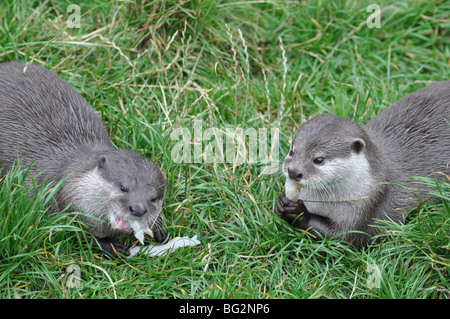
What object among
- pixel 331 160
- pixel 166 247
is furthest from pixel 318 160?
pixel 166 247

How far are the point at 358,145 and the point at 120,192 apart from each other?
1.28 metres

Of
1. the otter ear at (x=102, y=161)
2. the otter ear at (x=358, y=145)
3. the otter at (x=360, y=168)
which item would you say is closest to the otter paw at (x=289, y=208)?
the otter at (x=360, y=168)

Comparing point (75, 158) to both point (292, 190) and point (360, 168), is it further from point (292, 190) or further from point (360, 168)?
point (360, 168)

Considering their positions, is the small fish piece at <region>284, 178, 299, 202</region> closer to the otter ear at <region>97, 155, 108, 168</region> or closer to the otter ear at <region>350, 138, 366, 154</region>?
the otter ear at <region>350, 138, 366, 154</region>

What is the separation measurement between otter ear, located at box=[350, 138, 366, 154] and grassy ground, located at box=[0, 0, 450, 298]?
0.46 meters

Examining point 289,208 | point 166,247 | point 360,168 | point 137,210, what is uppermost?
point 360,168

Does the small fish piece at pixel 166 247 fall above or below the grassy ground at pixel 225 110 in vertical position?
below

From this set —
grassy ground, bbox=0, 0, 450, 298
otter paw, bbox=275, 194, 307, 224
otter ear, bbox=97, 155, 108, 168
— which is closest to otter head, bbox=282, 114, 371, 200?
otter paw, bbox=275, 194, 307, 224

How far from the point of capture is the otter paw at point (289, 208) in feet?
11.4

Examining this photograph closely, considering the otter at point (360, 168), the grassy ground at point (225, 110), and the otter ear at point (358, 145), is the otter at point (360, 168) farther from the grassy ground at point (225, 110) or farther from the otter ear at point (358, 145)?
the grassy ground at point (225, 110)

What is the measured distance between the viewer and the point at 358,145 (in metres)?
3.34

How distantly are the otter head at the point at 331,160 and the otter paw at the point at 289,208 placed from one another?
0.12 meters

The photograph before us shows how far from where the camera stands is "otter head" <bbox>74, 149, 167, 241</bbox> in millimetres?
3281
